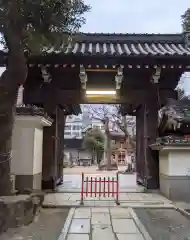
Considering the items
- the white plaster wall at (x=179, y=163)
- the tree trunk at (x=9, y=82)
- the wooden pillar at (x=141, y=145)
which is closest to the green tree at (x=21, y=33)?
the tree trunk at (x=9, y=82)

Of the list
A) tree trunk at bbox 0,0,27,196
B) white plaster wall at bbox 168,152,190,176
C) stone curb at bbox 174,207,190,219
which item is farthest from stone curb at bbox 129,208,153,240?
tree trunk at bbox 0,0,27,196

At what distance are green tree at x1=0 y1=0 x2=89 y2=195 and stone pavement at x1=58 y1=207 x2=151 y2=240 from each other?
1649 millimetres

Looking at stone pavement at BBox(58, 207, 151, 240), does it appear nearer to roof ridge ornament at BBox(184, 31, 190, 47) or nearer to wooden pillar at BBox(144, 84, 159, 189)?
wooden pillar at BBox(144, 84, 159, 189)

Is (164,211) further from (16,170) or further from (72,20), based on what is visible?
(72,20)

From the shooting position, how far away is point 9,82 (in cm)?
606

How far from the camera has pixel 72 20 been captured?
6738mm

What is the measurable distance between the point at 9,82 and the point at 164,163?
5.58 m

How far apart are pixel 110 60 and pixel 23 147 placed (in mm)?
3807

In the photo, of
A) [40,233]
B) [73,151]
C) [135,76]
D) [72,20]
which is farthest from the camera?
[73,151]

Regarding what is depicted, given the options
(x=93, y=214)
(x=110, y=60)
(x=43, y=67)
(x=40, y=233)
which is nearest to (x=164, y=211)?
(x=93, y=214)

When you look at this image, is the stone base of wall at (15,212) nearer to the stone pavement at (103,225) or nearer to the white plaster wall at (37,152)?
the stone pavement at (103,225)

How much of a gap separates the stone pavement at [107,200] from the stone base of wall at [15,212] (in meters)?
1.67

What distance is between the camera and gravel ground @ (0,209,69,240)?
525 cm

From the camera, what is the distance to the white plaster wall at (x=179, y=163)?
8.85 metres
